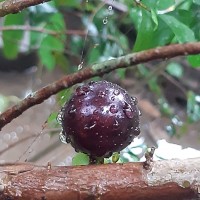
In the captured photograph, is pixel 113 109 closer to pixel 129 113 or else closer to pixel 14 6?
pixel 129 113

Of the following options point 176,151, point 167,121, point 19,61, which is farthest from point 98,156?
point 19,61

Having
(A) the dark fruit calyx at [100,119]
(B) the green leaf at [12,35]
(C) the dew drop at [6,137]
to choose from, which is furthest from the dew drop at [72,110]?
(C) the dew drop at [6,137]

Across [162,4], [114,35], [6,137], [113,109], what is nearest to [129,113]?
[113,109]

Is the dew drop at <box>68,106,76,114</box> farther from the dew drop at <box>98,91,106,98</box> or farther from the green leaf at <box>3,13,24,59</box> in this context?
the green leaf at <box>3,13,24,59</box>

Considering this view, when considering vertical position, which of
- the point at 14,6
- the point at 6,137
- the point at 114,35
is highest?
the point at 14,6

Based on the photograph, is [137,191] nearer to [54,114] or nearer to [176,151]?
[54,114]
